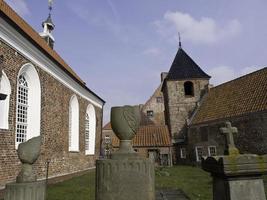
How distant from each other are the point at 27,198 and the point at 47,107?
938 cm

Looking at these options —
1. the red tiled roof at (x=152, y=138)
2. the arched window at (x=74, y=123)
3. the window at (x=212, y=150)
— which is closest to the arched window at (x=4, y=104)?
the arched window at (x=74, y=123)

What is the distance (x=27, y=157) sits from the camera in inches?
156

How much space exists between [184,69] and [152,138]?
27.8ft

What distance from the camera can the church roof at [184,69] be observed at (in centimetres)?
2750

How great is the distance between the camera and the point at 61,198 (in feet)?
28.8

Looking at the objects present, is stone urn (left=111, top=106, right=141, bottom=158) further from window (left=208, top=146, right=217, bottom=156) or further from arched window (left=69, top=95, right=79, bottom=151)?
window (left=208, top=146, right=217, bottom=156)

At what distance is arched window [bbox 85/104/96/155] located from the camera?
20.4 meters

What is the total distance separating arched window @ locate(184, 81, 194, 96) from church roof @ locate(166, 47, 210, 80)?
86 centimetres

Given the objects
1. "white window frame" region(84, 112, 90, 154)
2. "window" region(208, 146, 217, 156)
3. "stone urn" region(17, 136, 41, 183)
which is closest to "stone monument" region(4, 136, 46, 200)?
"stone urn" region(17, 136, 41, 183)

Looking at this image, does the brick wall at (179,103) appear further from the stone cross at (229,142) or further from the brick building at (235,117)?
the stone cross at (229,142)

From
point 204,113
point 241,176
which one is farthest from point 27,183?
point 204,113

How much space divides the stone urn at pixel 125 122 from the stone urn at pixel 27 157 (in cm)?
129

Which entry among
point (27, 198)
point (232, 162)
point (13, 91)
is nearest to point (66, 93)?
point (13, 91)

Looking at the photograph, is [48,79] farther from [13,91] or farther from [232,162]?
[232,162]
